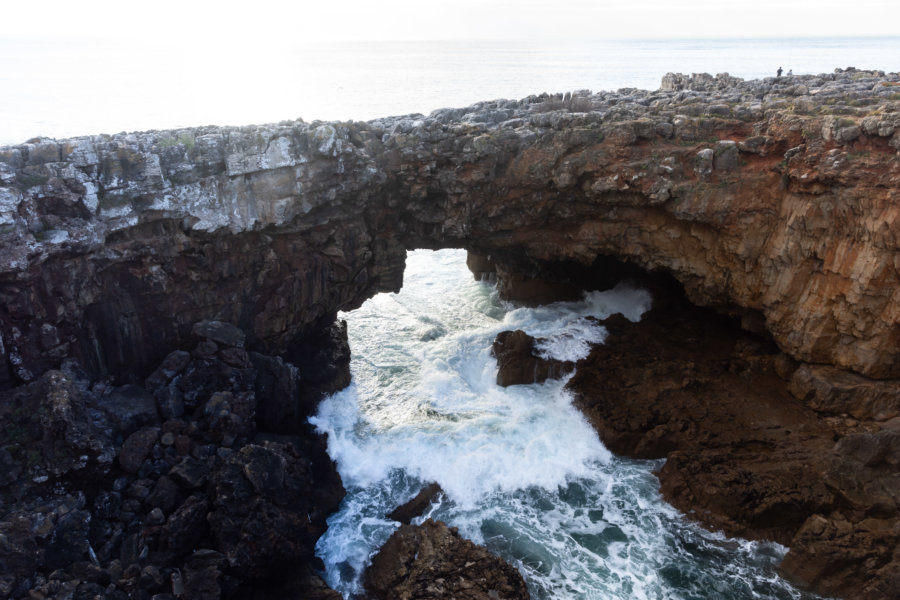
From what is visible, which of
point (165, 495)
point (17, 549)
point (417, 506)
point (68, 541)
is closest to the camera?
point (17, 549)

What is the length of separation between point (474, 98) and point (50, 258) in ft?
169

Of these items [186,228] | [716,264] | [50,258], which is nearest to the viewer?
[50,258]

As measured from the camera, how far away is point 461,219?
71.2 ft

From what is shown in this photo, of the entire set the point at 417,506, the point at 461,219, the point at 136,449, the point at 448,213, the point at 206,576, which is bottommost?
the point at 417,506

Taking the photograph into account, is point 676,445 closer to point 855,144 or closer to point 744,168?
point 744,168

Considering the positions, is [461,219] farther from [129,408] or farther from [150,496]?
[150,496]

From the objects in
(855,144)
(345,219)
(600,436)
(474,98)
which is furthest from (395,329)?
(474,98)

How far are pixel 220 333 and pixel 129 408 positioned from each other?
3.33m

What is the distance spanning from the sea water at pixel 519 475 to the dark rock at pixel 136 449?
538 centimetres

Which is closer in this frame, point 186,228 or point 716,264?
point 186,228

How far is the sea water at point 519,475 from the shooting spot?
48.3 feet

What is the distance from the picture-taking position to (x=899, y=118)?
52.9ft

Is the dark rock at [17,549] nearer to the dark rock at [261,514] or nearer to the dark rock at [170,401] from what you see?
the dark rock at [261,514]

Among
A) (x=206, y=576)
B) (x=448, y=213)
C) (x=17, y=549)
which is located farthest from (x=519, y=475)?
(x=17, y=549)
